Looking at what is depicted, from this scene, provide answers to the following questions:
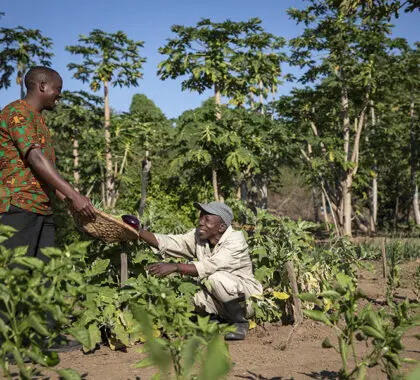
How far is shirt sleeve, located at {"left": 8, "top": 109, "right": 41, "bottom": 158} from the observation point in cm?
241

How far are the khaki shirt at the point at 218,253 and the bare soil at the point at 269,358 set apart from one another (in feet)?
1.26

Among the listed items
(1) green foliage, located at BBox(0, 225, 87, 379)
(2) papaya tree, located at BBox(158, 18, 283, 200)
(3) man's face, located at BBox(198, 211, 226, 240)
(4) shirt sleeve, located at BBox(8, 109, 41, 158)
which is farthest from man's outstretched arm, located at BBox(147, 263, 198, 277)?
(2) papaya tree, located at BBox(158, 18, 283, 200)

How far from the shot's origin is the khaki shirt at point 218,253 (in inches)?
127

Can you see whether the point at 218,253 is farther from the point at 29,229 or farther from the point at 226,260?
the point at 29,229

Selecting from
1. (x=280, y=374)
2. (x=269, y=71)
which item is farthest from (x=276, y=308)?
(x=269, y=71)

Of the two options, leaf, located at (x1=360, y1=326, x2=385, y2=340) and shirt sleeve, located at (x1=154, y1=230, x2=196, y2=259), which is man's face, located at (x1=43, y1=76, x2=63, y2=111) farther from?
leaf, located at (x1=360, y1=326, x2=385, y2=340)

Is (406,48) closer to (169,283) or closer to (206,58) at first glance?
(206,58)

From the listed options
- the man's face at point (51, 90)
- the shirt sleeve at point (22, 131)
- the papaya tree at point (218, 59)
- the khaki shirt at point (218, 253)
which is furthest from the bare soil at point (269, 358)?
the papaya tree at point (218, 59)

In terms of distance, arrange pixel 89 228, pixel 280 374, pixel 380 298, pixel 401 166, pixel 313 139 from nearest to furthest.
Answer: pixel 280 374, pixel 89 228, pixel 380 298, pixel 313 139, pixel 401 166

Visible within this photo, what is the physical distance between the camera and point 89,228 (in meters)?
2.70

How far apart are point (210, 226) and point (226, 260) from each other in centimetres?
25

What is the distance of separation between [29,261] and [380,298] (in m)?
4.02

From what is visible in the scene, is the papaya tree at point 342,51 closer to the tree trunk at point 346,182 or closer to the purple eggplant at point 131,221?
the tree trunk at point 346,182

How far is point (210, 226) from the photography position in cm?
328
